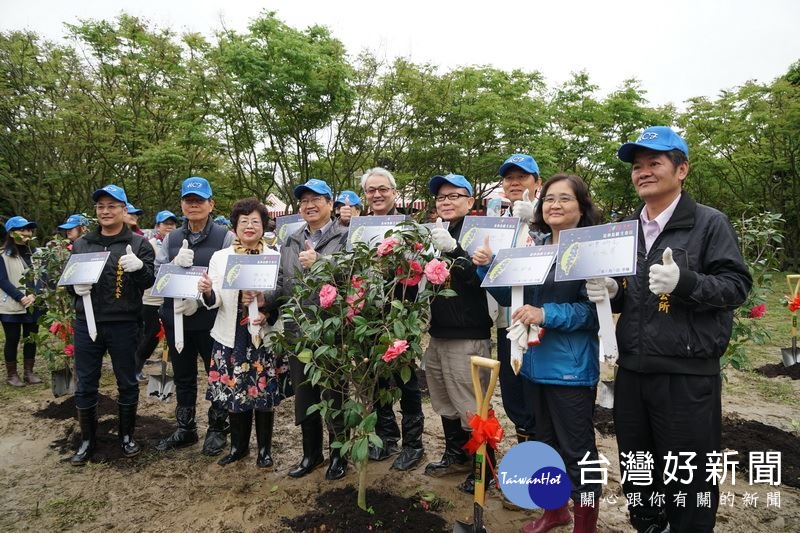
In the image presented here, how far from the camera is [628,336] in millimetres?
2439

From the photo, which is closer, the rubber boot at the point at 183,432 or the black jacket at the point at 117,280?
the black jacket at the point at 117,280

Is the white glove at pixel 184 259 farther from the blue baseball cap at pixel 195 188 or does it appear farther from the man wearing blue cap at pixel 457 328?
the man wearing blue cap at pixel 457 328

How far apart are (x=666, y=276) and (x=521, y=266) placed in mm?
717

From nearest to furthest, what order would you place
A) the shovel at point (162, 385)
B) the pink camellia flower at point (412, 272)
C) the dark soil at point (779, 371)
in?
the pink camellia flower at point (412, 272), the shovel at point (162, 385), the dark soil at point (779, 371)

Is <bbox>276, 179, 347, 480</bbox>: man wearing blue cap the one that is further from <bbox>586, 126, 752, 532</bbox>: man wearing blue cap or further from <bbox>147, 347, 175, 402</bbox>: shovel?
<bbox>147, 347, 175, 402</bbox>: shovel

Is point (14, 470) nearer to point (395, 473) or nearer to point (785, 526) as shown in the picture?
point (395, 473)

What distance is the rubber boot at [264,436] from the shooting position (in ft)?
13.0

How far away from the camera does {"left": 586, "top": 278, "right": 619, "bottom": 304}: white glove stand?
2373mm

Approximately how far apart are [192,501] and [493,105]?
13.2 m

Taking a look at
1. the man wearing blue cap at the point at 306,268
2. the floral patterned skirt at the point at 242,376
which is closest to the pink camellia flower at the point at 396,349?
the man wearing blue cap at the point at 306,268

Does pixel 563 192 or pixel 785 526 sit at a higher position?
pixel 563 192

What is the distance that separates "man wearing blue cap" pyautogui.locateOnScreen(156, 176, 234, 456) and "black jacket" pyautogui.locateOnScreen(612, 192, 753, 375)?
336 centimetres

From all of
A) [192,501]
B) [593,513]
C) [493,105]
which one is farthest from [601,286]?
[493,105]

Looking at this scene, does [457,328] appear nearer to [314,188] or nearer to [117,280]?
[314,188]
